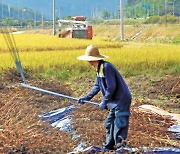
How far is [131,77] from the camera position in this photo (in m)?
11.8

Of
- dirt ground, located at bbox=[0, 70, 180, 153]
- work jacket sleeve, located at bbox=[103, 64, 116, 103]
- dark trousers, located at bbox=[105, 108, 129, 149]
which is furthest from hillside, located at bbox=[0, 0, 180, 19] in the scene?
work jacket sleeve, located at bbox=[103, 64, 116, 103]

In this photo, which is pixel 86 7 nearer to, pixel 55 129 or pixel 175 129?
pixel 55 129

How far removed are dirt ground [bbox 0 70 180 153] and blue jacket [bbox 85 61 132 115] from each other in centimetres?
51

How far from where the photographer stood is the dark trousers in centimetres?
474

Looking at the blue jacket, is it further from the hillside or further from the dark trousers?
the hillside

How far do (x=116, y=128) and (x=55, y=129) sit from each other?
1344mm

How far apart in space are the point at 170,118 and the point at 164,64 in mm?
6958

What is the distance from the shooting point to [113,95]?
15.4 feet

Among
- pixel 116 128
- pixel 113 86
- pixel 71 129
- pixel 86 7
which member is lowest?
pixel 71 129

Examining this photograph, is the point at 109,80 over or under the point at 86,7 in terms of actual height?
under

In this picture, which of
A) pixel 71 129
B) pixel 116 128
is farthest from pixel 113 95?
pixel 71 129

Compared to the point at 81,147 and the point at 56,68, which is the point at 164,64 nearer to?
the point at 56,68

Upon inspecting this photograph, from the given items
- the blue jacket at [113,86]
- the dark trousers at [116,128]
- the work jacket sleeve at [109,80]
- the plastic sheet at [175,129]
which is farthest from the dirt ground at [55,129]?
the work jacket sleeve at [109,80]

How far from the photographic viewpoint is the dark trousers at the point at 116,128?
187 inches
